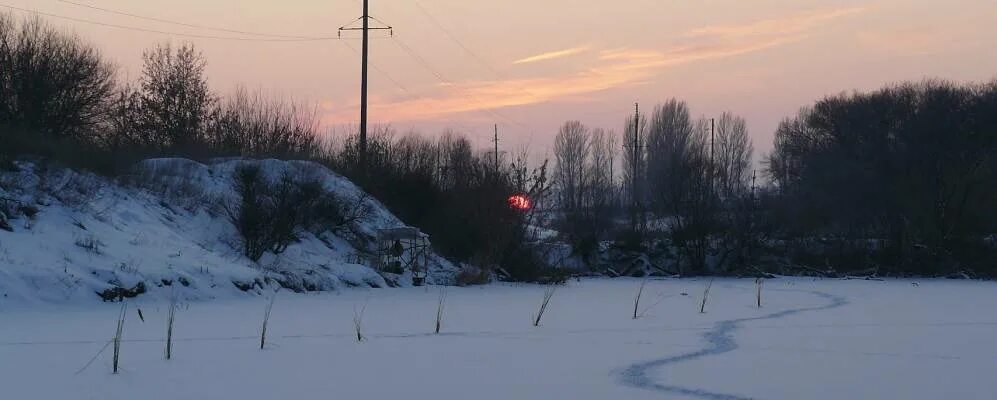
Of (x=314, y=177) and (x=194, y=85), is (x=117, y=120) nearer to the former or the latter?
(x=194, y=85)

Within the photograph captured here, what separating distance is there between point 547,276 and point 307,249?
263 inches

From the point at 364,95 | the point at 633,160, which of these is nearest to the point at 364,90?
the point at 364,95

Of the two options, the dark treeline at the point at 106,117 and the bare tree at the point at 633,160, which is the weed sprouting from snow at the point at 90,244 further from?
the bare tree at the point at 633,160

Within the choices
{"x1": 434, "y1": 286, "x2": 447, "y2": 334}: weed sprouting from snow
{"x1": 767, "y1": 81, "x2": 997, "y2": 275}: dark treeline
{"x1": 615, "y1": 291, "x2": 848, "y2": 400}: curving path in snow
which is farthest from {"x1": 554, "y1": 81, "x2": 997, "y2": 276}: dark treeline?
{"x1": 615, "y1": 291, "x2": 848, "y2": 400}: curving path in snow

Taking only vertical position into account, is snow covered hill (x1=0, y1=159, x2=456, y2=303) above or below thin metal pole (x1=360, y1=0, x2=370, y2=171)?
below

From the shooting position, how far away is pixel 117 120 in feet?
104

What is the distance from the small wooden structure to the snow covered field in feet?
22.8

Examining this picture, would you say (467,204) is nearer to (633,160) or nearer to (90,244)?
(90,244)

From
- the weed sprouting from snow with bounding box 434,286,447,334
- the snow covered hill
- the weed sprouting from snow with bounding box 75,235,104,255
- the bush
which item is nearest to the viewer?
the weed sprouting from snow with bounding box 434,286,447,334

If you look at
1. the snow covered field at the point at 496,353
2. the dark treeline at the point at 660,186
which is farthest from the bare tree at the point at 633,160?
the snow covered field at the point at 496,353

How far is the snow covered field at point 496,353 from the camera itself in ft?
25.0

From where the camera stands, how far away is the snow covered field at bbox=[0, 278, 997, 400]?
7.62 meters

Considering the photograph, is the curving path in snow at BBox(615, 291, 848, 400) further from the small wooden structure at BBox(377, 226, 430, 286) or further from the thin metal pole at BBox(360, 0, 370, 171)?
the thin metal pole at BBox(360, 0, 370, 171)

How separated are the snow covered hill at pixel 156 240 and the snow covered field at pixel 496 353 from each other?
0.69 metres
